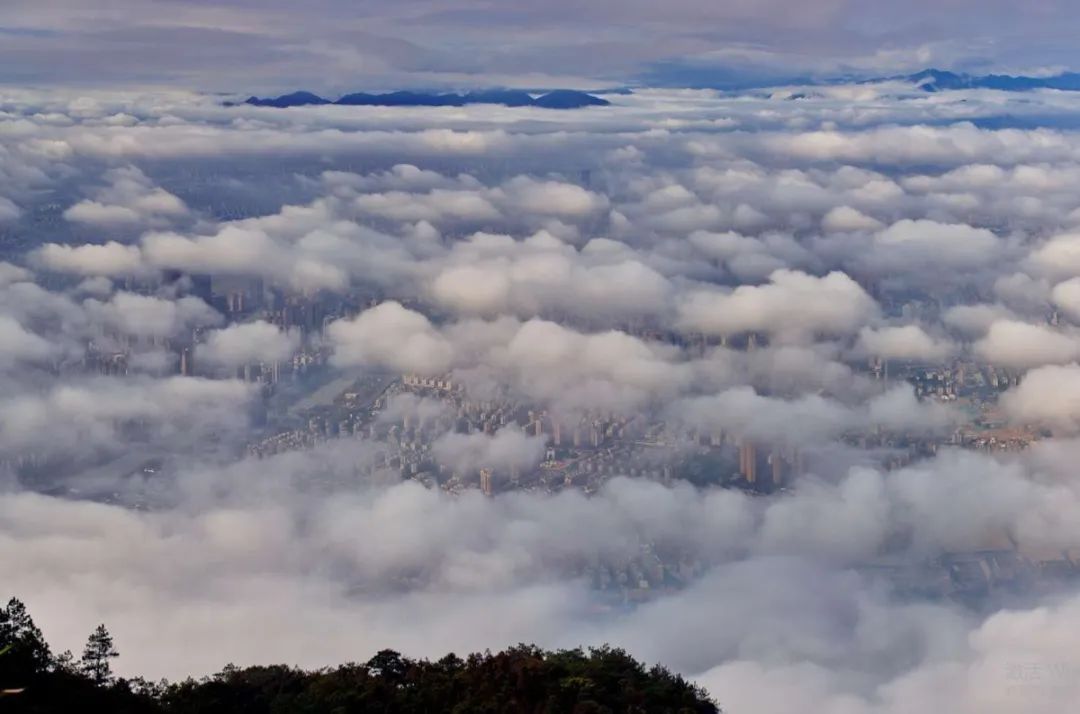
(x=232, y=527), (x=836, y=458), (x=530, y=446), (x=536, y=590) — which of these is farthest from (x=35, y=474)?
(x=836, y=458)

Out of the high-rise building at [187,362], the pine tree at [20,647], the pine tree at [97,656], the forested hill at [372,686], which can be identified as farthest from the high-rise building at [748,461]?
the pine tree at [20,647]

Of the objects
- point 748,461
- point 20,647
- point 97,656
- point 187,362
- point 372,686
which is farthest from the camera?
point 187,362

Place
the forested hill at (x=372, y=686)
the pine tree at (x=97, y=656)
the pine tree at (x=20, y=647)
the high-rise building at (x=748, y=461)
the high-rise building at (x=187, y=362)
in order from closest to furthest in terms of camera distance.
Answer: the pine tree at (x=20, y=647), the forested hill at (x=372, y=686), the pine tree at (x=97, y=656), the high-rise building at (x=748, y=461), the high-rise building at (x=187, y=362)

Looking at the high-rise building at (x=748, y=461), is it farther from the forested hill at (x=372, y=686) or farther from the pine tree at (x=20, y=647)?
the pine tree at (x=20, y=647)

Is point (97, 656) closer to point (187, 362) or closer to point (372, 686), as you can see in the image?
point (372, 686)

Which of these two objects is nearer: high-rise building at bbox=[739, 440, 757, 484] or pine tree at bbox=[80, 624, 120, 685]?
pine tree at bbox=[80, 624, 120, 685]

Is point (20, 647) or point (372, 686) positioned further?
point (372, 686)

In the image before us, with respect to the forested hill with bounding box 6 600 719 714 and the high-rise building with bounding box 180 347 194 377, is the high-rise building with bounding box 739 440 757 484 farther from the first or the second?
the forested hill with bounding box 6 600 719 714

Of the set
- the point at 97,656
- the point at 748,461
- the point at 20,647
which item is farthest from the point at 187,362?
the point at 20,647

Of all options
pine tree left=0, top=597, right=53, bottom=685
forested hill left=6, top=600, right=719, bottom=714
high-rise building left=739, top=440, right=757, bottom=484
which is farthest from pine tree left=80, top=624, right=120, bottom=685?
high-rise building left=739, top=440, right=757, bottom=484
